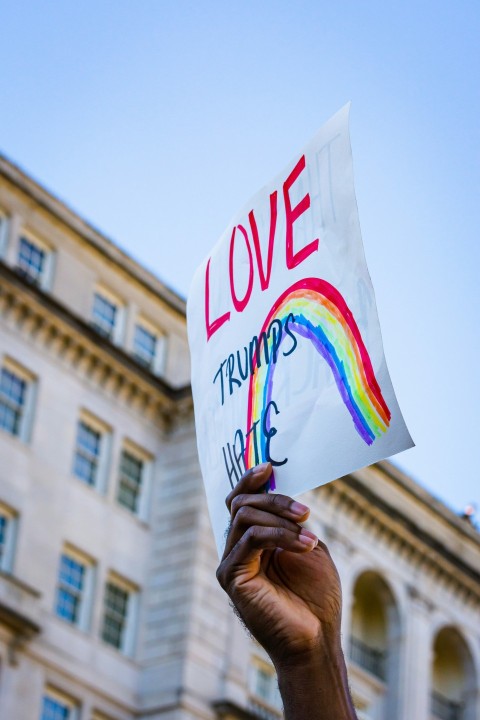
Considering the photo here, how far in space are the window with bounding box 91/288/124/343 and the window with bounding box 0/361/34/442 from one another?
11.4ft

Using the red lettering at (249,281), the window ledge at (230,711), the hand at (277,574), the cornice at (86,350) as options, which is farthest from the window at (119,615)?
the hand at (277,574)

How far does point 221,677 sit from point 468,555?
471 inches

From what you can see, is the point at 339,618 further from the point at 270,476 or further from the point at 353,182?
the point at 353,182

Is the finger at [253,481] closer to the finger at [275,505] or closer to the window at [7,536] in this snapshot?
the finger at [275,505]

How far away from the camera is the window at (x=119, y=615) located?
36.4 meters

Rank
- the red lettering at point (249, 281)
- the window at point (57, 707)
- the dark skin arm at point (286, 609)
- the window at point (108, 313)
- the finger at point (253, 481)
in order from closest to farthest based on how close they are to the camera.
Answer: the dark skin arm at point (286, 609) → the finger at point (253, 481) → the red lettering at point (249, 281) → the window at point (57, 707) → the window at point (108, 313)

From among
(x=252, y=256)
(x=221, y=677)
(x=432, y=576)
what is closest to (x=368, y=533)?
(x=432, y=576)

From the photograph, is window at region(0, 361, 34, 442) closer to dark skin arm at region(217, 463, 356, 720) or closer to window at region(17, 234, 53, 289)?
window at region(17, 234, 53, 289)

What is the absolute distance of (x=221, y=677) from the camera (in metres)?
36.2

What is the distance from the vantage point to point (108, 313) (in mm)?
40125

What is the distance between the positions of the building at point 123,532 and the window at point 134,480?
4cm

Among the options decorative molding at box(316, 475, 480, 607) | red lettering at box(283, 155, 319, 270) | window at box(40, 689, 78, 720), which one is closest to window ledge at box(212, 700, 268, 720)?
window at box(40, 689, 78, 720)

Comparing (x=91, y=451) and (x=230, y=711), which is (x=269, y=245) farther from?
(x=91, y=451)

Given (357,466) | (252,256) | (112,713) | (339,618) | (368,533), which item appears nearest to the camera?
(357,466)
